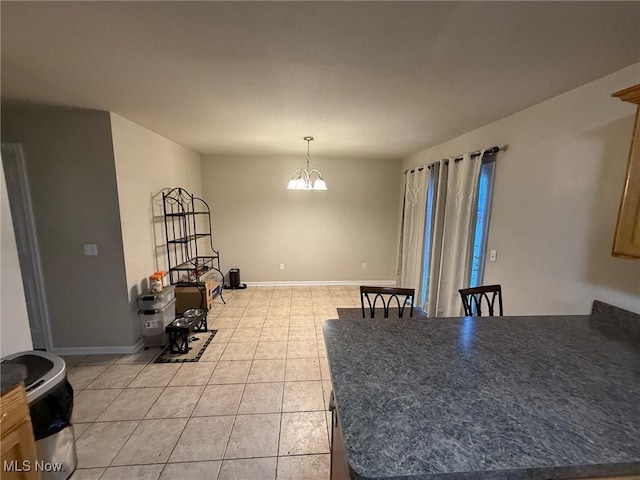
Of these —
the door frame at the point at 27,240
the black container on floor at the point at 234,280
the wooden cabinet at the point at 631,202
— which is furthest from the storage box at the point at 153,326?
the wooden cabinet at the point at 631,202

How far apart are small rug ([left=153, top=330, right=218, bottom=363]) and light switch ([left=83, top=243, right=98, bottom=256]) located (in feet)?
4.01

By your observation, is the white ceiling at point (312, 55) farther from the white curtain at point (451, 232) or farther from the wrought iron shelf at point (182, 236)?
the wrought iron shelf at point (182, 236)

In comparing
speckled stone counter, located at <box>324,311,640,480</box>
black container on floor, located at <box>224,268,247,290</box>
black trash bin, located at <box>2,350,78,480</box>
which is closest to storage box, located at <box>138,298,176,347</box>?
black trash bin, located at <box>2,350,78,480</box>

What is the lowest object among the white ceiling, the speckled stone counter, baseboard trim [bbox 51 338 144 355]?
baseboard trim [bbox 51 338 144 355]

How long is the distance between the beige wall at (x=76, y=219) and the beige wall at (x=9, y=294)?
0.93 metres

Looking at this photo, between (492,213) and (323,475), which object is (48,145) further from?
(492,213)

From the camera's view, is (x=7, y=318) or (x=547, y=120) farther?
(x=547, y=120)

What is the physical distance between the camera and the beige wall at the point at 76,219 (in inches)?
96.5

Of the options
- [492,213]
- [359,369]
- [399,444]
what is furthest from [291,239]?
[399,444]

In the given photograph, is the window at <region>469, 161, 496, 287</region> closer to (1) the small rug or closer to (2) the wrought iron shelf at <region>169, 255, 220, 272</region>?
(1) the small rug

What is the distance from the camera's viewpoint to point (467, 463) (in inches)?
28.0

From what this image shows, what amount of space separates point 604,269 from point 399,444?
173 cm

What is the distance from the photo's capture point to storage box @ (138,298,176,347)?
2893 millimetres

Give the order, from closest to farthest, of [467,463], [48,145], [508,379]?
[467,463] < [508,379] < [48,145]
